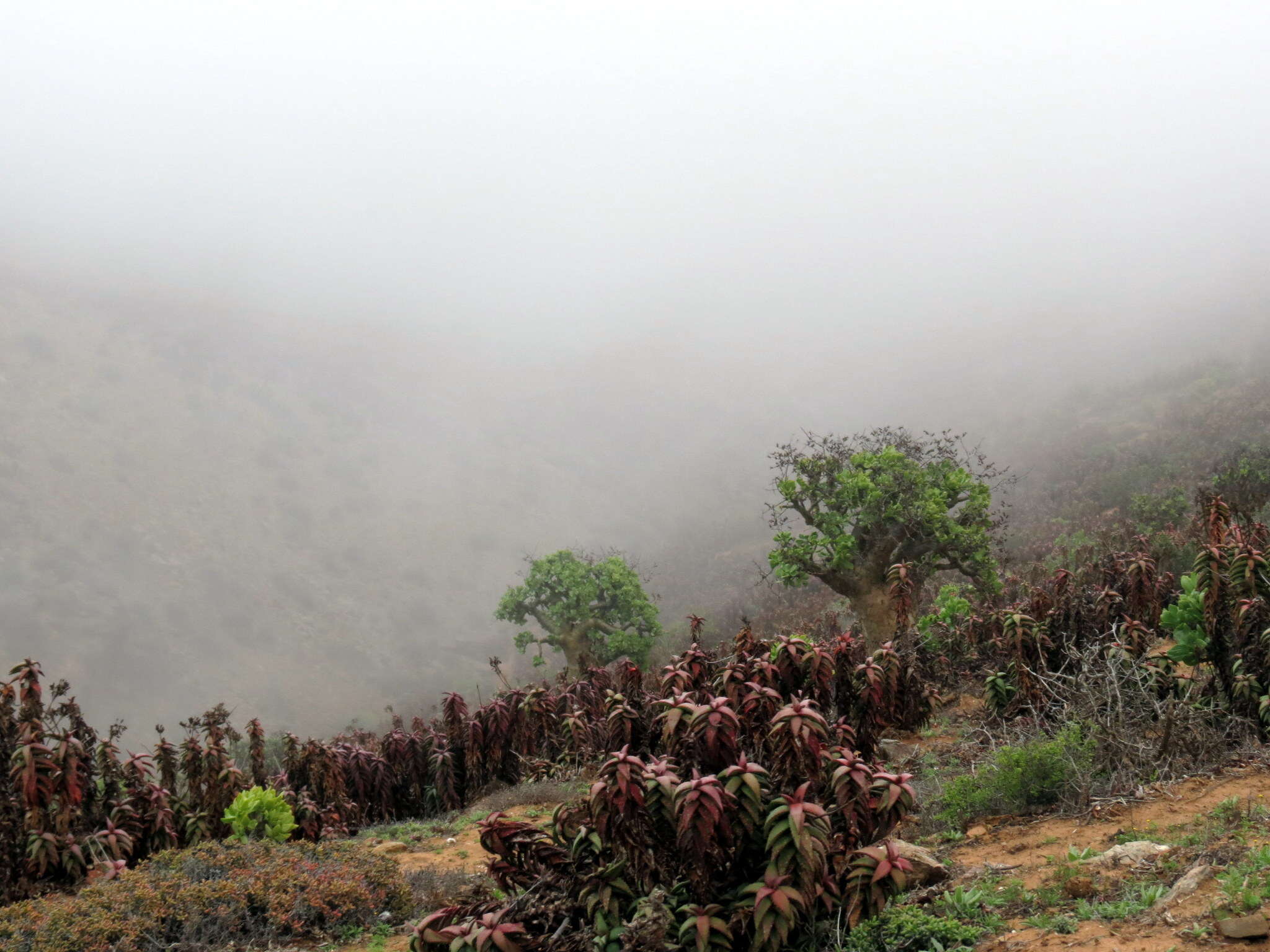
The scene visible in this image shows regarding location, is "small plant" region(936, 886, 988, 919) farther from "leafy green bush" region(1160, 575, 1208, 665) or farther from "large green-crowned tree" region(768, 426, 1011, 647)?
"large green-crowned tree" region(768, 426, 1011, 647)

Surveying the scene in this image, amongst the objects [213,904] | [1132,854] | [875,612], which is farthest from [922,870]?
[875,612]

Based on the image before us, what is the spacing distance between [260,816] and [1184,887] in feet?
23.2

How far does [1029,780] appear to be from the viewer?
18.0ft

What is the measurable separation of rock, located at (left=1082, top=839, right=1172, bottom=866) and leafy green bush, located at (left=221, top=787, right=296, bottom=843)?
6277mm

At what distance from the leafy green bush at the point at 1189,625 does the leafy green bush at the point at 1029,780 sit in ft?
4.86

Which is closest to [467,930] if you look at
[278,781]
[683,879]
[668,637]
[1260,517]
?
[683,879]

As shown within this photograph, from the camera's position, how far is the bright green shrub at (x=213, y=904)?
4.78 metres

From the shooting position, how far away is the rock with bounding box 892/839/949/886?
4.22 m

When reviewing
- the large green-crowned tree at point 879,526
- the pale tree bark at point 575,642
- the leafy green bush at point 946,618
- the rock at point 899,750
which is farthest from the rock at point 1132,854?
the pale tree bark at point 575,642

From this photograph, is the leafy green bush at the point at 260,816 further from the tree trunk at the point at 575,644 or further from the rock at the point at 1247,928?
the tree trunk at the point at 575,644

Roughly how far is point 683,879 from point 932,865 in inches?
59.8

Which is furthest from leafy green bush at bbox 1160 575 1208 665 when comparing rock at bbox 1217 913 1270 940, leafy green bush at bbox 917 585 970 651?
leafy green bush at bbox 917 585 970 651

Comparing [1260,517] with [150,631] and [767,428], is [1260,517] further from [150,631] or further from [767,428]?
[767,428]

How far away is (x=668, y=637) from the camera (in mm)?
28094
